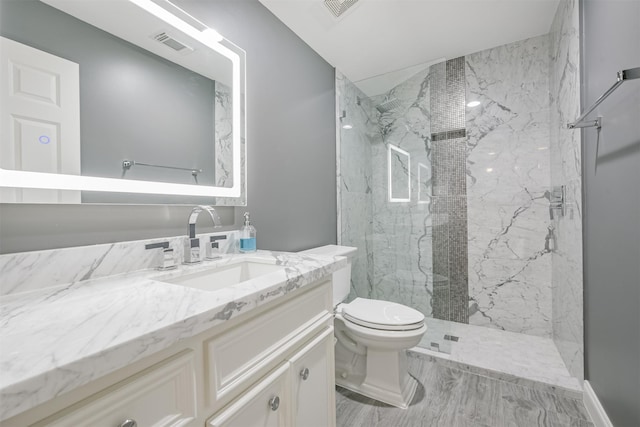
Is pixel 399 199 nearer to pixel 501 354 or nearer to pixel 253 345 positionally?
pixel 501 354

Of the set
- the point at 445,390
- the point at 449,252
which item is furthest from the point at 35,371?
the point at 449,252

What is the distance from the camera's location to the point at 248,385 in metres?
0.79

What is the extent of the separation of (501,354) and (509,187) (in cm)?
133

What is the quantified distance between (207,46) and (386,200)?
183cm

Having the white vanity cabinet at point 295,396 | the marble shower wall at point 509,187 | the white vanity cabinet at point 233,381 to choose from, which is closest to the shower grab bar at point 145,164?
the white vanity cabinet at point 233,381

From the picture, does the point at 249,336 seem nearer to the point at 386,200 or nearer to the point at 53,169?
the point at 53,169

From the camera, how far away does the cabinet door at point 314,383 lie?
0.98 meters

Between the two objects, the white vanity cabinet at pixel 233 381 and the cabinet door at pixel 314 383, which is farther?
the cabinet door at pixel 314 383

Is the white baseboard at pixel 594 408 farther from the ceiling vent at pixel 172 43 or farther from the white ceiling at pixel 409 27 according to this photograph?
the ceiling vent at pixel 172 43

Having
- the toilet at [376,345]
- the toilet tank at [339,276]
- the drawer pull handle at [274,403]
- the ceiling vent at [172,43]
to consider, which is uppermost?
the ceiling vent at [172,43]

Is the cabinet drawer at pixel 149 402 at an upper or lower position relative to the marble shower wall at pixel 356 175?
lower

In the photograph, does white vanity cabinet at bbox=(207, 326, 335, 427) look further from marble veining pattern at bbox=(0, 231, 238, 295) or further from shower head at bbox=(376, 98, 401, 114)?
shower head at bbox=(376, 98, 401, 114)

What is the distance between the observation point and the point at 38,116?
0.89 meters

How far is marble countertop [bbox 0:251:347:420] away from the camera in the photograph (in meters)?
0.40
